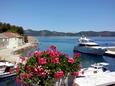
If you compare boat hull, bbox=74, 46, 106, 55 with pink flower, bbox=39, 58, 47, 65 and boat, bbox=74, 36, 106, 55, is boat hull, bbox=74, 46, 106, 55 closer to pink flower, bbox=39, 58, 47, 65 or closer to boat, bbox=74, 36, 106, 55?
boat, bbox=74, 36, 106, 55

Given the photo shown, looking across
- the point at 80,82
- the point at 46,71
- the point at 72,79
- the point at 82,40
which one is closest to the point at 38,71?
the point at 46,71

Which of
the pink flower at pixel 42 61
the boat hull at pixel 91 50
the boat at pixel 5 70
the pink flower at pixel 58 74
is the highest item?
the pink flower at pixel 42 61

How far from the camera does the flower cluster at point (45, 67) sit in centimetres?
677

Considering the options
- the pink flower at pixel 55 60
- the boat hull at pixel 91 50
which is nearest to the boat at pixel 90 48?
the boat hull at pixel 91 50

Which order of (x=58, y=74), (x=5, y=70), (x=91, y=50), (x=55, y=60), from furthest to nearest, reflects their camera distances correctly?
(x=91, y=50)
(x=5, y=70)
(x=55, y=60)
(x=58, y=74)

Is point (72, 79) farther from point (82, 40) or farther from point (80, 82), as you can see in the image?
point (82, 40)

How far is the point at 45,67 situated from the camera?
6797 mm

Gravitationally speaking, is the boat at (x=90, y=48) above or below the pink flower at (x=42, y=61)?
below

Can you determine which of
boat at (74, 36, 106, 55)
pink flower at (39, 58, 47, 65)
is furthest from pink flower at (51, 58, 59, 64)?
boat at (74, 36, 106, 55)

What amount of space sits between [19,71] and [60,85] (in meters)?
1.17

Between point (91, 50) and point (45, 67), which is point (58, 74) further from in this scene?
point (91, 50)

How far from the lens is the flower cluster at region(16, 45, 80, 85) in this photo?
677 cm

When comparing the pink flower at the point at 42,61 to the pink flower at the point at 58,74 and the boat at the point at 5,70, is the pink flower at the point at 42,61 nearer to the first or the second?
the pink flower at the point at 58,74

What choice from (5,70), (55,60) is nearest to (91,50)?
(5,70)
